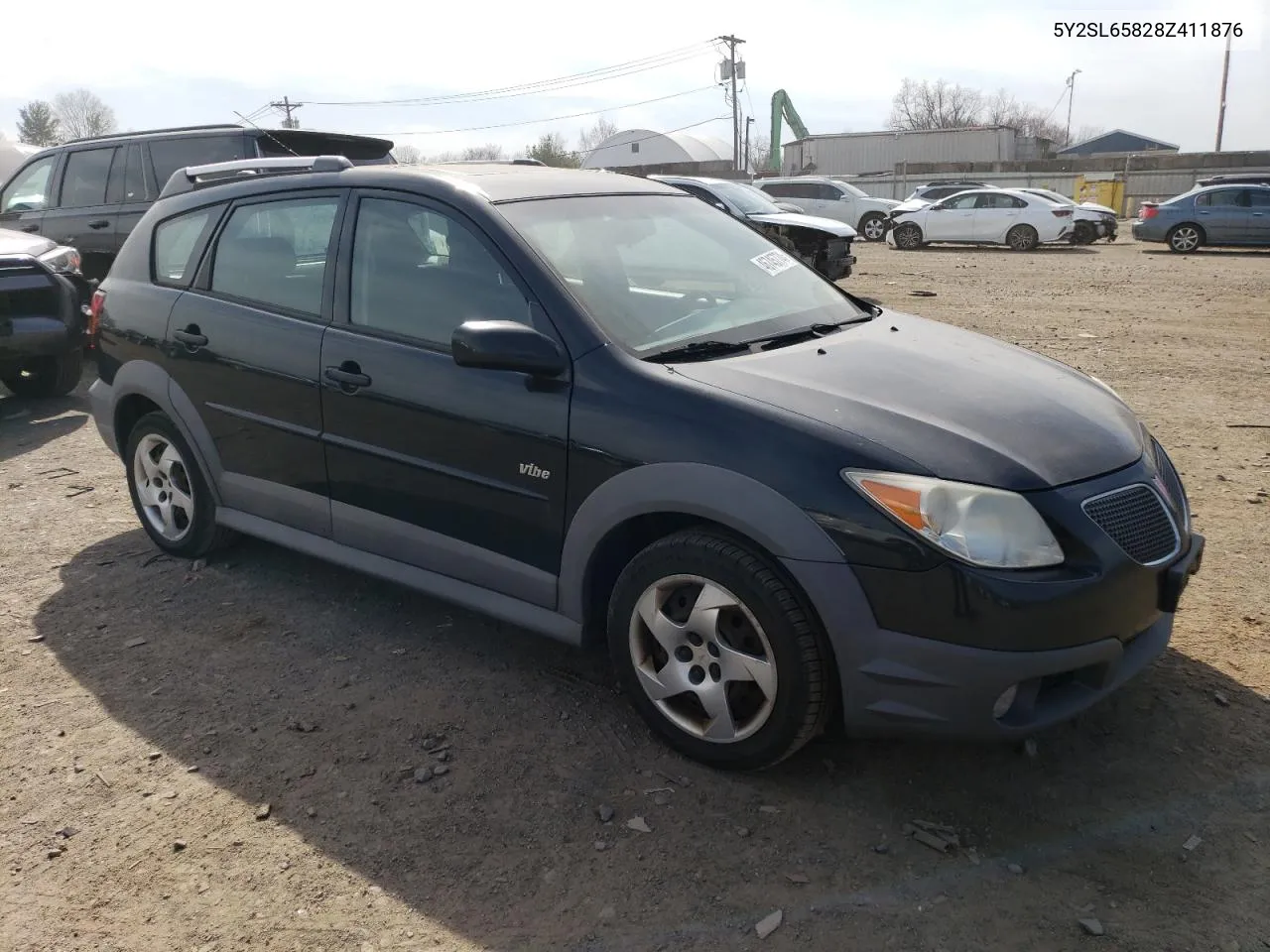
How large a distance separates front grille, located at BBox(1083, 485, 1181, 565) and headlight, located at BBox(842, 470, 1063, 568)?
211 mm

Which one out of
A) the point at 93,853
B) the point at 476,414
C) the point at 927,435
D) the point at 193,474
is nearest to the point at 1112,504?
the point at 927,435

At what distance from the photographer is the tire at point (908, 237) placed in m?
24.5

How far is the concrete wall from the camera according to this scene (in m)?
38.2

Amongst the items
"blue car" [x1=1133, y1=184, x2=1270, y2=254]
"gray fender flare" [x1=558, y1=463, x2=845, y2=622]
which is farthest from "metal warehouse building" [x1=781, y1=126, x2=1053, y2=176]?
"gray fender flare" [x1=558, y1=463, x2=845, y2=622]

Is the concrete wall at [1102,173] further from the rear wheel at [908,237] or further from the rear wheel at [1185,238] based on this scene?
the rear wheel at [1185,238]

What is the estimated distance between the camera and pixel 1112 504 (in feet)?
9.37

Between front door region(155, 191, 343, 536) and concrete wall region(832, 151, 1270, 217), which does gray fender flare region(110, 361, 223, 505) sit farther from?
concrete wall region(832, 151, 1270, 217)

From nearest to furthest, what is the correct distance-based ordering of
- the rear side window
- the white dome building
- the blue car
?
the rear side window → the blue car → the white dome building

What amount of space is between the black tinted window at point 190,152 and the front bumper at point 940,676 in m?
7.10

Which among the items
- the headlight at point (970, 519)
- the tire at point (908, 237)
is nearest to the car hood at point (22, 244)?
the headlight at point (970, 519)

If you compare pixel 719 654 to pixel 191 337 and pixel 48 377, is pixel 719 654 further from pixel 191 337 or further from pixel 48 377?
pixel 48 377

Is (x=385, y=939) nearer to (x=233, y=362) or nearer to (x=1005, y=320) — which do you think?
(x=233, y=362)

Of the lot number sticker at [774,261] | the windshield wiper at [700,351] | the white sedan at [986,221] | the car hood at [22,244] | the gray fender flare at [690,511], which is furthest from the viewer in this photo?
the white sedan at [986,221]

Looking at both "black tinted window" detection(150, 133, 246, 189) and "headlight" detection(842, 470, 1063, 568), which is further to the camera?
"black tinted window" detection(150, 133, 246, 189)
